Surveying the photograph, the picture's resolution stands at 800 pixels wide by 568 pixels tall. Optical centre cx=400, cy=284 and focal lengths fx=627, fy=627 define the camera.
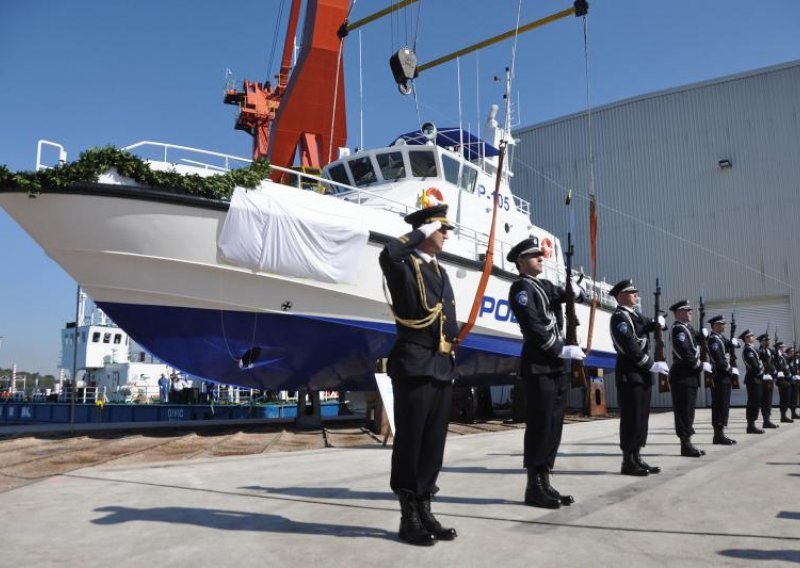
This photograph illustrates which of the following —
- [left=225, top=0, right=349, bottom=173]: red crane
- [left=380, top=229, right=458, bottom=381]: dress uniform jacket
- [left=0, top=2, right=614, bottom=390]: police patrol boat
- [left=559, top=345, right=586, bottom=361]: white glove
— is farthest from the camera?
[left=225, top=0, right=349, bottom=173]: red crane

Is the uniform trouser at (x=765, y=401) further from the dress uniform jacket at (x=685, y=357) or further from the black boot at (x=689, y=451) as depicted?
the black boot at (x=689, y=451)

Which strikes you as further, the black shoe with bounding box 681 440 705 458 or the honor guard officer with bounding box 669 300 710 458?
the honor guard officer with bounding box 669 300 710 458

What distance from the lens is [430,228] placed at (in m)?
2.92

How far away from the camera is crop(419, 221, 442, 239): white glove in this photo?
2902 millimetres

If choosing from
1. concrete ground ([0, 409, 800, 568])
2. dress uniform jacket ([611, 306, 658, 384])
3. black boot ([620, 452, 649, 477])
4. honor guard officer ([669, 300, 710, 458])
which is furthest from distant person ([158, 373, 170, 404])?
black boot ([620, 452, 649, 477])

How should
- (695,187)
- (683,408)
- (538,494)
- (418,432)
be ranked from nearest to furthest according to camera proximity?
(418,432)
(538,494)
(683,408)
(695,187)

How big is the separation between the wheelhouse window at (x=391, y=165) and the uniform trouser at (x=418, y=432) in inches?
303

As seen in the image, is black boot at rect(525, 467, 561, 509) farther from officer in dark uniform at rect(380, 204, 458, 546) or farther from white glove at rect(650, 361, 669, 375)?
white glove at rect(650, 361, 669, 375)

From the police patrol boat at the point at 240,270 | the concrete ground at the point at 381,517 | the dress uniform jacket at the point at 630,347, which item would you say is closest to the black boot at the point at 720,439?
the concrete ground at the point at 381,517

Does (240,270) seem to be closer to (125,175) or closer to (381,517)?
(125,175)

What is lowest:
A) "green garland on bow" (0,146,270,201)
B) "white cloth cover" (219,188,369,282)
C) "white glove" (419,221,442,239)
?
"white glove" (419,221,442,239)

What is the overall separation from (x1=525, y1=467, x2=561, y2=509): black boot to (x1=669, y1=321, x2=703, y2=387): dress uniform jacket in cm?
295

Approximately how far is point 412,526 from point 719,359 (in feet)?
17.9

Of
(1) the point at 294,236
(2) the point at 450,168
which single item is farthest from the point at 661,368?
(2) the point at 450,168
